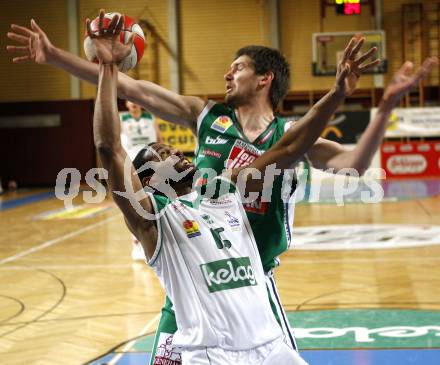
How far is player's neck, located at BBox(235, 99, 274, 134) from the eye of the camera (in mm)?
3900

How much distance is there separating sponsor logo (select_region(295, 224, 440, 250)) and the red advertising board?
7995 mm

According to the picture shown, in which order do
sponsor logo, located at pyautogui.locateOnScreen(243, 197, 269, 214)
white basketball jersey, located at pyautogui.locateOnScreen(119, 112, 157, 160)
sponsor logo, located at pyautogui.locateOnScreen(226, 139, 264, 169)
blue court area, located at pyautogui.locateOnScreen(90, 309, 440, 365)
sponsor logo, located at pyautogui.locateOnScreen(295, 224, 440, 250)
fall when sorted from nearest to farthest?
sponsor logo, located at pyautogui.locateOnScreen(243, 197, 269, 214)
sponsor logo, located at pyautogui.locateOnScreen(226, 139, 264, 169)
blue court area, located at pyautogui.locateOnScreen(90, 309, 440, 365)
sponsor logo, located at pyautogui.locateOnScreen(295, 224, 440, 250)
white basketball jersey, located at pyautogui.locateOnScreen(119, 112, 157, 160)

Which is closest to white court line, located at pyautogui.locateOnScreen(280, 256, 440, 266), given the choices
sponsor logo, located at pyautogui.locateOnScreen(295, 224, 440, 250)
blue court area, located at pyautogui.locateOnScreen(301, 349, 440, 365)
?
sponsor logo, located at pyautogui.locateOnScreen(295, 224, 440, 250)

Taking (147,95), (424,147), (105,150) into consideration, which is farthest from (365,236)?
(424,147)

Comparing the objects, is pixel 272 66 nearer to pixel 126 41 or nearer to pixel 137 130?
pixel 126 41

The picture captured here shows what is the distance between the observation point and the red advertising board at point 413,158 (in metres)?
19.1

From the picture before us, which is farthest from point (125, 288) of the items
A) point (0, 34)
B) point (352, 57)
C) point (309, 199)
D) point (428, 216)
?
point (0, 34)

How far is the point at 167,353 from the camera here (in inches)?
124

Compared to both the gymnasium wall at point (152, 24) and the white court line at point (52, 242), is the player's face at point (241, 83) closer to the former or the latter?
the white court line at point (52, 242)

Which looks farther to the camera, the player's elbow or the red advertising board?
the red advertising board

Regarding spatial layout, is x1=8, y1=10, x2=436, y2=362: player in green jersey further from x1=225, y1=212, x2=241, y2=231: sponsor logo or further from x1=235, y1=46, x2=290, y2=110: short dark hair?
x1=225, y1=212, x2=241, y2=231: sponsor logo

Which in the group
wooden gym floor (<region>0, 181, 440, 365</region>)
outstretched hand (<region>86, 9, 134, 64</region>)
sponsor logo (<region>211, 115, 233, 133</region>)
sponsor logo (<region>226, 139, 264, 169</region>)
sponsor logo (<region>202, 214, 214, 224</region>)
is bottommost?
wooden gym floor (<region>0, 181, 440, 365</region>)

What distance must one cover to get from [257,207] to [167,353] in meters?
0.82

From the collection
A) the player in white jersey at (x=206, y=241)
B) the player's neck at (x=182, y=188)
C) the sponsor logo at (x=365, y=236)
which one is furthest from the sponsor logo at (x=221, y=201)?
the sponsor logo at (x=365, y=236)
